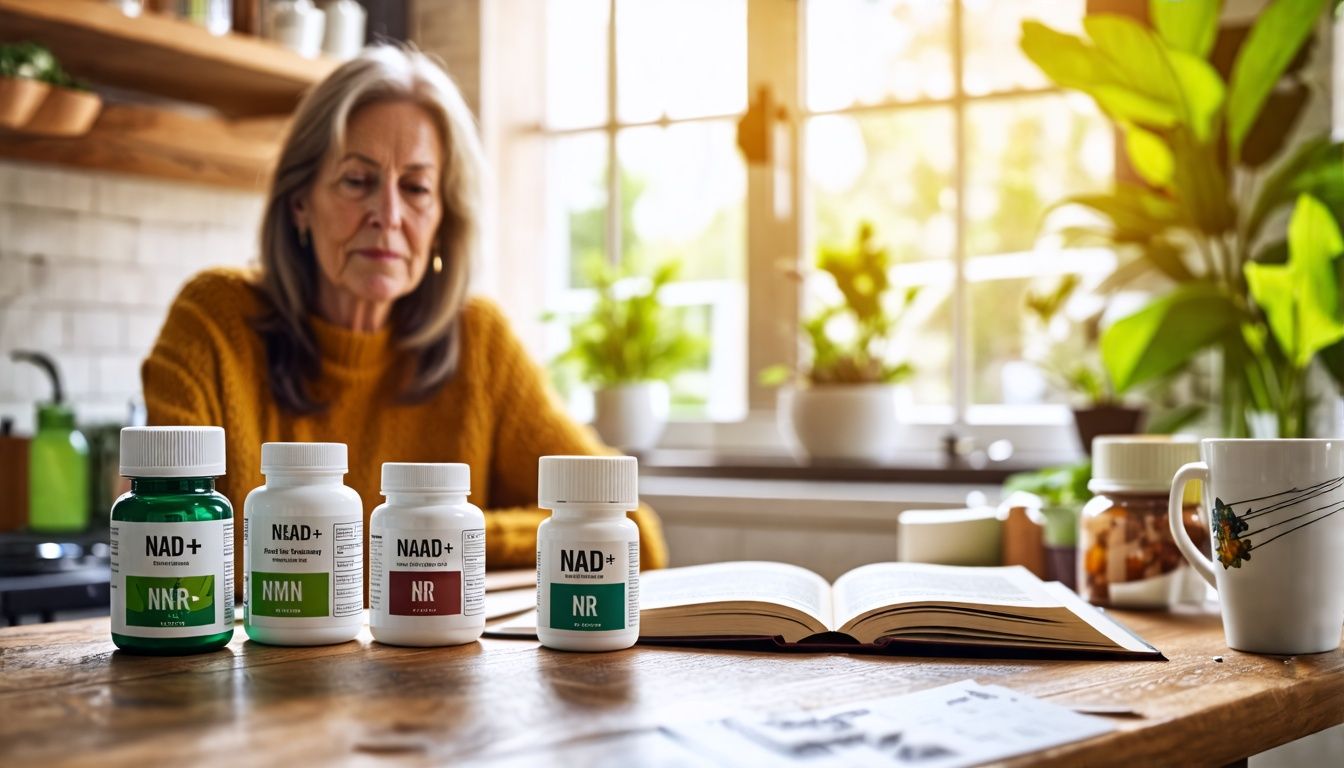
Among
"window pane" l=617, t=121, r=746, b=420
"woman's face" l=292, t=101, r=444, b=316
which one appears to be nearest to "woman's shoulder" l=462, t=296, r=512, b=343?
"woman's face" l=292, t=101, r=444, b=316

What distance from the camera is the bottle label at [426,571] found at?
37.4 inches

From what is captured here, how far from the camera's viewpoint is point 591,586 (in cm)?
97

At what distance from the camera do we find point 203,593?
0.94 m

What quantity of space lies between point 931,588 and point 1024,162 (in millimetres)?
1781

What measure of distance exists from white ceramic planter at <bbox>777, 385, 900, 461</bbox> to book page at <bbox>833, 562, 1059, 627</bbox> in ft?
4.08

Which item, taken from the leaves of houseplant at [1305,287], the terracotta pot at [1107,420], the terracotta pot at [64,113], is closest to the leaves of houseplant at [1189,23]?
the leaves of houseplant at [1305,287]

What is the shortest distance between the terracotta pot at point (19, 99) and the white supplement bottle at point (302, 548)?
1599 millimetres

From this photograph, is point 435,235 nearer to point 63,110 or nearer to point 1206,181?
point 63,110

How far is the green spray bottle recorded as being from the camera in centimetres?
238

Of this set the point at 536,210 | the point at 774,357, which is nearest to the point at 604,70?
the point at 536,210

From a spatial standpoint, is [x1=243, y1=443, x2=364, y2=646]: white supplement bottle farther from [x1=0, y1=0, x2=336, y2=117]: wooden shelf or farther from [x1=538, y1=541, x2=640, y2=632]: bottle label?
[x1=0, y1=0, x2=336, y2=117]: wooden shelf

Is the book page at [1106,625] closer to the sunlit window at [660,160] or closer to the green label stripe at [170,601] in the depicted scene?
the green label stripe at [170,601]

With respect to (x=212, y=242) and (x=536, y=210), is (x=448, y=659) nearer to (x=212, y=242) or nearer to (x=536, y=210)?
(x=212, y=242)

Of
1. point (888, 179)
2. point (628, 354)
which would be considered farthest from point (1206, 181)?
point (628, 354)
